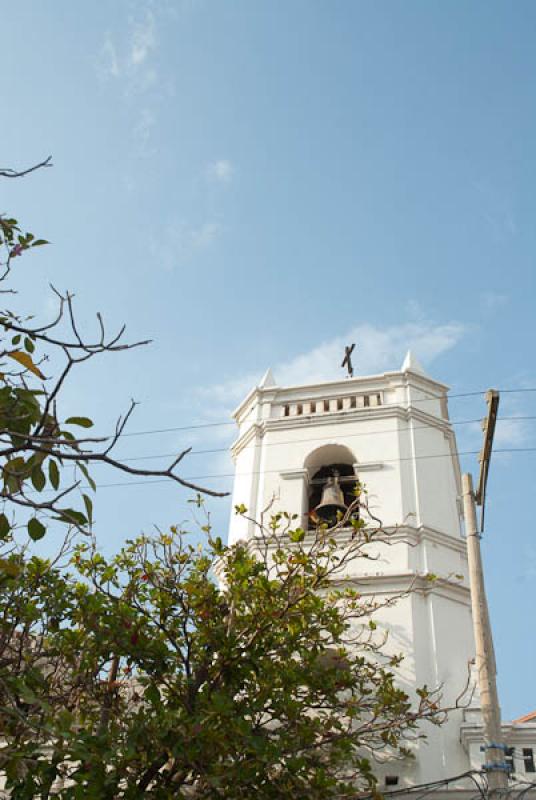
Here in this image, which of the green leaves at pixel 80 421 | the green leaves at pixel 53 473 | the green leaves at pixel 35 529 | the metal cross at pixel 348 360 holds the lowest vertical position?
the green leaves at pixel 35 529

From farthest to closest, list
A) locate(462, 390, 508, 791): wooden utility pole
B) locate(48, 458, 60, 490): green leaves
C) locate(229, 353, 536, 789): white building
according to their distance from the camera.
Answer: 1. locate(229, 353, 536, 789): white building
2. locate(462, 390, 508, 791): wooden utility pole
3. locate(48, 458, 60, 490): green leaves

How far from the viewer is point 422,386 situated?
15461mm

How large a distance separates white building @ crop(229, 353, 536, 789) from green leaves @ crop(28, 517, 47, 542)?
26.2 ft

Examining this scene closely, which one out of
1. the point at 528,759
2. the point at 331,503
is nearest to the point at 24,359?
the point at 528,759

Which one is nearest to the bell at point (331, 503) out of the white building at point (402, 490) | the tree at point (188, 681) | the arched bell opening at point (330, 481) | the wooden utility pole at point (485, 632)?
the arched bell opening at point (330, 481)

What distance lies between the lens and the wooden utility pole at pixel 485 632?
6.54m

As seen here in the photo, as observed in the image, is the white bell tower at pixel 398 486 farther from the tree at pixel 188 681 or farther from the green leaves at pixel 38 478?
the green leaves at pixel 38 478

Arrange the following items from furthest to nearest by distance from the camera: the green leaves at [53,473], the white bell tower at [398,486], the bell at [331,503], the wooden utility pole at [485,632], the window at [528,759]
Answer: the bell at [331,503]
the white bell tower at [398,486]
the window at [528,759]
the wooden utility pole at [485,632]
the green leaves at [53,473]

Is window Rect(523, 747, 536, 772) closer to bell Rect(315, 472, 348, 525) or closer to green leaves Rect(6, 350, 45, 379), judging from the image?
bell Rect(315, 472, 348, 525)

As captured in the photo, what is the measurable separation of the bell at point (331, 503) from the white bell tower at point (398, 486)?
1.08ft

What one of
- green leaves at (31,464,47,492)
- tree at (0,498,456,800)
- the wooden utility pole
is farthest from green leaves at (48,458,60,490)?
the wooden utility pole

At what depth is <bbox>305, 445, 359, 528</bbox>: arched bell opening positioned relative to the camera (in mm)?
13555

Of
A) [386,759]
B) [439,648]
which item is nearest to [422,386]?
[439,648]

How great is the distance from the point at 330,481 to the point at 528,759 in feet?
17.2
